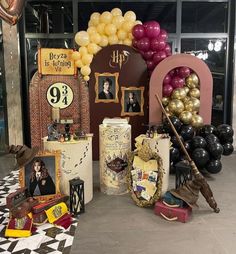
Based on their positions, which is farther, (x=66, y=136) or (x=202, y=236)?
(x=66, y=136)

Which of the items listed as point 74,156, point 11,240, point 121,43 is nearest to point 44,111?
point 121,43

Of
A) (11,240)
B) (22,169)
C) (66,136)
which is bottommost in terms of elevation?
(11,240)

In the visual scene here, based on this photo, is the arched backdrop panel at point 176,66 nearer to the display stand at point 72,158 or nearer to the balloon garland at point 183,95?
the balloon garland at point 183,95

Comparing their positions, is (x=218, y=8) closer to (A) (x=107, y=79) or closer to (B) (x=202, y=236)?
(A) (x=107, y=79)

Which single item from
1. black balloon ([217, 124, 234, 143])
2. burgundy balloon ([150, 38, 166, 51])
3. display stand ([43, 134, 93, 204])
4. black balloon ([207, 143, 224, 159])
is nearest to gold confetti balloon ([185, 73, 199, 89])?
burgundy balloon ([150, 38, 166, 51])

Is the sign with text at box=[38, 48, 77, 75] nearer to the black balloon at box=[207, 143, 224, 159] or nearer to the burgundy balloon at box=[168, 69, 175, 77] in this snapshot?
the burgundy balloon at box=[168, 69, 175, 77]

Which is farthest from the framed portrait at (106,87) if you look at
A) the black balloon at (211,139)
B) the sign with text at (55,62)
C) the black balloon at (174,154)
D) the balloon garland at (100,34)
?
the black balloon at (211,139)

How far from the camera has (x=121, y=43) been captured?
5266mm

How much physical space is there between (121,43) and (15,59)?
2.14 m

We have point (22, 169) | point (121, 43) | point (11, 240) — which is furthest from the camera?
point (121, 43)

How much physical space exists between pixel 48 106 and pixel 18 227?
274cm

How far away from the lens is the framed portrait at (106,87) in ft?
17.6

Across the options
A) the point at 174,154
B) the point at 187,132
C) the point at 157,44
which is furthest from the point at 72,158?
the point at 157,44

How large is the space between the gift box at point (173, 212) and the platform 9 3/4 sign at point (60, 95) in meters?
2.75
